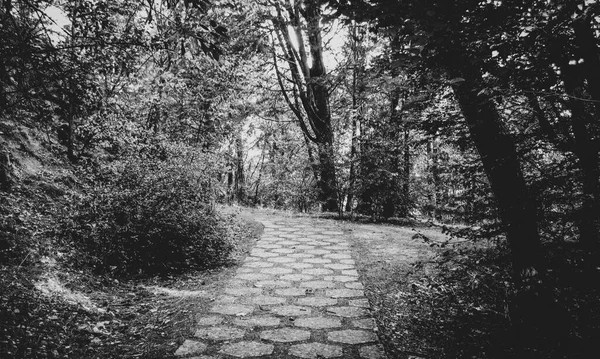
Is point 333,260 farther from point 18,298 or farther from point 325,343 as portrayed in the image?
point 18,298

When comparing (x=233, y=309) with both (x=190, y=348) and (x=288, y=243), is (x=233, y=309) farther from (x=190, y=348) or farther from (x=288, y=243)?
(x=288, y=243)

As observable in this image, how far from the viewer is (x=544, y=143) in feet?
8.41

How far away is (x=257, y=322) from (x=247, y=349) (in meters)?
0.46

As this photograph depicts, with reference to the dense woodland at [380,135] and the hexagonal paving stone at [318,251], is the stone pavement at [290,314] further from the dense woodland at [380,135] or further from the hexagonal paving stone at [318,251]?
the dense woodland at [380,135]

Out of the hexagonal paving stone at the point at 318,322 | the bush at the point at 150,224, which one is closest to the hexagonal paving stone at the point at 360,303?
the hexagonal paving stone at the point at 318,322

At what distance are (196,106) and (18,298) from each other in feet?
19.2

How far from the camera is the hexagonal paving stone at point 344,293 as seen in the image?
3666mm

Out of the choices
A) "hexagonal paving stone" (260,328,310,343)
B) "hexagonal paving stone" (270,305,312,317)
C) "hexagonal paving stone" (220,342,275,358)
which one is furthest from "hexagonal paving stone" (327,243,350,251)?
"hexagonal paving stone" (220,342,275,358)

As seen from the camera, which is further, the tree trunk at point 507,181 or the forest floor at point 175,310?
the tree trunk at point 507,181

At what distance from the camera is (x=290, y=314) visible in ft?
10.5

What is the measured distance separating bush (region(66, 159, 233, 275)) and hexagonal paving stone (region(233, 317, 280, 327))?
69.5 inches

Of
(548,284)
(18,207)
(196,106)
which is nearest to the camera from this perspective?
(548,284)

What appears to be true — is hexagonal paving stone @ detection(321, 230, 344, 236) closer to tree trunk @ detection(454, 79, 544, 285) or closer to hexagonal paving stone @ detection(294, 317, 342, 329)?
hexagonal paving stone @ detection(294, 317, 342, 329)

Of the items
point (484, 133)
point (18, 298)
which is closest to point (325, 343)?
point (484, 133)
